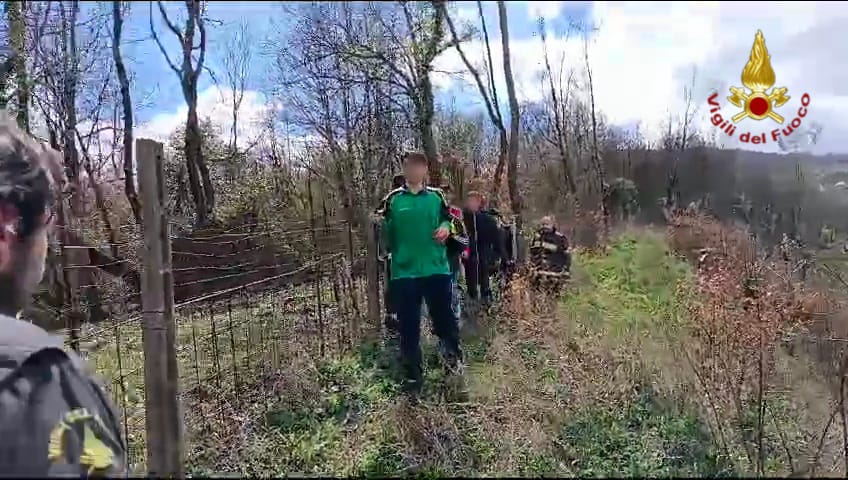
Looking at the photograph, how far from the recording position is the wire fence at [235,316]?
3.63 m

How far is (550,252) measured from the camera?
7.08 metres

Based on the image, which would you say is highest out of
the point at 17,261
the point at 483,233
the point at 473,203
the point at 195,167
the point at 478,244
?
the point at 195,167

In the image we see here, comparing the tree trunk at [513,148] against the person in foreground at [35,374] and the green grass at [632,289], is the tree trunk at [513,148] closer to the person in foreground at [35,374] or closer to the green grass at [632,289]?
the green grass at [632,289]

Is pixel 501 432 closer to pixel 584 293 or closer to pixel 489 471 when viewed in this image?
pixel 489 471

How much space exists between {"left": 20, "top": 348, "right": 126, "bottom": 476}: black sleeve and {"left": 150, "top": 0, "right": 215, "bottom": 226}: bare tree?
2.42 metres

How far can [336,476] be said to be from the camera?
2.50m

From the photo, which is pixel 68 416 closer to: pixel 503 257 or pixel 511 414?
Result: pixel 511 414

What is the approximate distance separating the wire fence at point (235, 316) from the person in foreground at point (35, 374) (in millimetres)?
1750

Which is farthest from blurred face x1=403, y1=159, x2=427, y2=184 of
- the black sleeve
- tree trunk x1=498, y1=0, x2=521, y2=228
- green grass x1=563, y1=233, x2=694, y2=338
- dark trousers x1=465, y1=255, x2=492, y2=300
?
tree trunk x1=498, y1=0, x2=521, y2=228

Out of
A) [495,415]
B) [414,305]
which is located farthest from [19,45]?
[495,415]

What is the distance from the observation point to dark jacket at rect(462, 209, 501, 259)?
6441mm

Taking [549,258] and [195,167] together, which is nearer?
[195,167]

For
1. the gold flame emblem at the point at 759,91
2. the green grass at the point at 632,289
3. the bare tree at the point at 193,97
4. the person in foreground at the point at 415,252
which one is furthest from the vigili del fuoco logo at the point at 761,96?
the bare tree at the point at 193,97

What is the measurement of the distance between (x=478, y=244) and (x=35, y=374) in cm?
554
